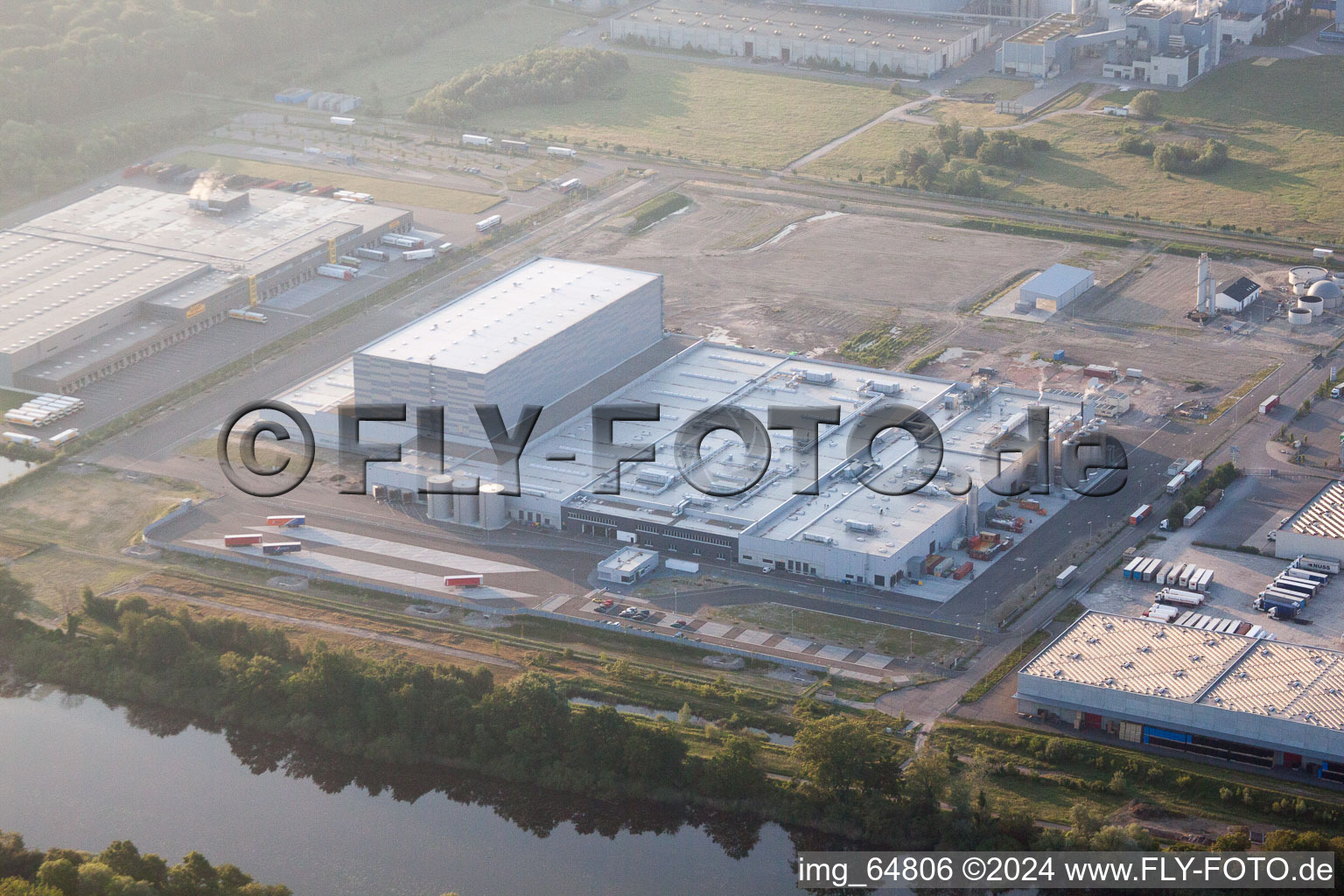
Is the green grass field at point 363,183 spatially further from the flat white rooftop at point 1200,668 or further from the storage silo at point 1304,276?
the flat white rooftop at point 1200,668

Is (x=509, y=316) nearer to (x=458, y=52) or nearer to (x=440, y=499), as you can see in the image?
(x=440, y=499)

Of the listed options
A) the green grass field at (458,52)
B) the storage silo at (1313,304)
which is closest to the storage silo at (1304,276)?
the storage silo at (1313,304)

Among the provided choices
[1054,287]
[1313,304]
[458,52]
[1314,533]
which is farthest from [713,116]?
[1314,533]

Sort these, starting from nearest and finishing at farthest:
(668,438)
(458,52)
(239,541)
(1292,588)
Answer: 1. (1292,588)
2. (239,541)
3. (668,438)
4. (458,52)

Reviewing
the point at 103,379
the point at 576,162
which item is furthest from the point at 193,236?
the point at 576,162

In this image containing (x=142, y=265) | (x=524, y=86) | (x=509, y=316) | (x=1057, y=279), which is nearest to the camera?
(x=509, y=316)
